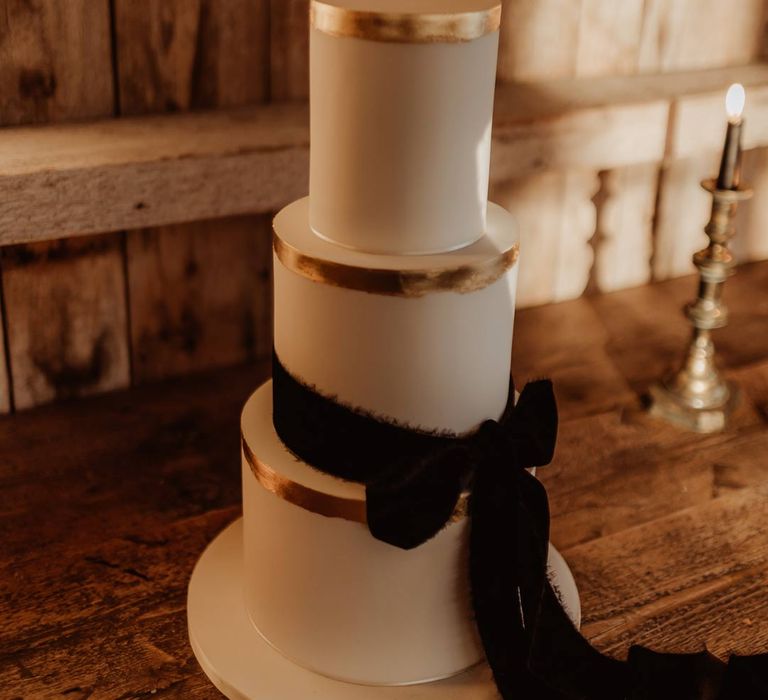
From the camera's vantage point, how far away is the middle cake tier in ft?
2.37

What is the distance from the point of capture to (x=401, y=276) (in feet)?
2.33

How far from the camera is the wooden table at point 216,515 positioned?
33.9 inches

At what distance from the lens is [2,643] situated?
0.85 m

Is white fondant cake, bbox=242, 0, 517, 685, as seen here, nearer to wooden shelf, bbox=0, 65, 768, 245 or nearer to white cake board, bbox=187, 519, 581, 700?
white cake board, bbox=187, 519, 581, 700

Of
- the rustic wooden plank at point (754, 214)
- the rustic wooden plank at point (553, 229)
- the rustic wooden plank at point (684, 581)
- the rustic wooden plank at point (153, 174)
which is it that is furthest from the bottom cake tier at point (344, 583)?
the rustic wooden plank at point (754, 214)

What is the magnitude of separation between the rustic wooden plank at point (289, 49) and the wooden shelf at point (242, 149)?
26mm

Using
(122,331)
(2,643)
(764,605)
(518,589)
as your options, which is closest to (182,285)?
(122,331)

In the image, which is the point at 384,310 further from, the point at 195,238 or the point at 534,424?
the point at 195,238

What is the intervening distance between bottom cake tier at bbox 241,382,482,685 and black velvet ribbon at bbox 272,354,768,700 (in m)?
0.02

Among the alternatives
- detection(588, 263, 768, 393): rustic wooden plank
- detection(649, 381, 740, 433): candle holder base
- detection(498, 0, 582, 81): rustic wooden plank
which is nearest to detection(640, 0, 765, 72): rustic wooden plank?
detection(498, 0, 582, 81): rustic wooden plank

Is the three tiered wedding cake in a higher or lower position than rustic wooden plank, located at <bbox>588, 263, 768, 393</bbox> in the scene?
higher

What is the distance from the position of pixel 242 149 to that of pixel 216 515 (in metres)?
0.37

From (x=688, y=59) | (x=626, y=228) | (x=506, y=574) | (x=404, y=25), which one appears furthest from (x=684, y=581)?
(x=688, y=59)

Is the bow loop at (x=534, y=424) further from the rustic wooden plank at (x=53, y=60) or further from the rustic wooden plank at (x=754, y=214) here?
the rustic wooden plank at (x=754, y=214)
